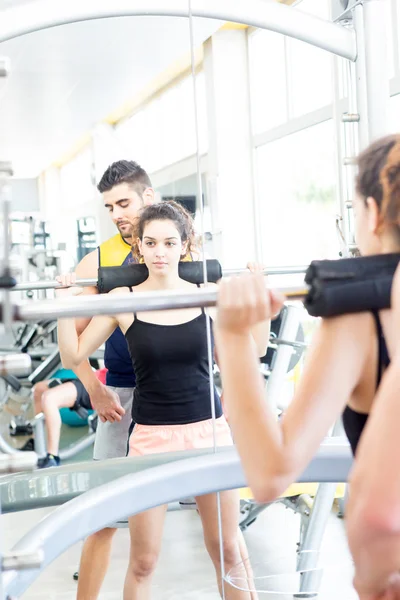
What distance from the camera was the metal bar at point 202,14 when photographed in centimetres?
179

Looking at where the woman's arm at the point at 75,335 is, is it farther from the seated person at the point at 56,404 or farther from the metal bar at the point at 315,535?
the seated person at the point at 56,404

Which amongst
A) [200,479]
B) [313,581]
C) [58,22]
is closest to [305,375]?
[200,479]

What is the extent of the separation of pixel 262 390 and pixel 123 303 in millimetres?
208

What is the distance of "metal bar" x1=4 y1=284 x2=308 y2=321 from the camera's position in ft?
3.21

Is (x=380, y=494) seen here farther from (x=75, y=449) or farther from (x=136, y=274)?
(x=75, y=449)

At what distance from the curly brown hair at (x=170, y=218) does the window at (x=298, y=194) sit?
3.52 metres

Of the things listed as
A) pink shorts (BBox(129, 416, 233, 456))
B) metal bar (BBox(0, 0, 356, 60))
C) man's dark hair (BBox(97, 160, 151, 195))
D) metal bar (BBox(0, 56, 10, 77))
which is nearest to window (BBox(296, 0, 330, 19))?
man's dark hair (BBox(97, 160, 151, 195))

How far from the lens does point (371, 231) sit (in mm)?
878

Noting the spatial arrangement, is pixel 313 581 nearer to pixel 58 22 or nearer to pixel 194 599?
pixel 194 599

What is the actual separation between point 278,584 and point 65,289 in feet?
3.77

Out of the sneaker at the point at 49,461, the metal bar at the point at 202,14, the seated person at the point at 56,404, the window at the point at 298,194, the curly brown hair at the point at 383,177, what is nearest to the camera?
the curly brown hair at the point at 383,177

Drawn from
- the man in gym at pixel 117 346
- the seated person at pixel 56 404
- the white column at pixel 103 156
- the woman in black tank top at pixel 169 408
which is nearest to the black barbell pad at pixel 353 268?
the woman in black tank top at pixel 169 408

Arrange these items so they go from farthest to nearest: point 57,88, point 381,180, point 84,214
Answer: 1. point 84,214
2. point 57,88
3. point 381,180

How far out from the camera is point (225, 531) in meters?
1.98
